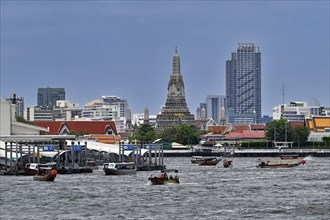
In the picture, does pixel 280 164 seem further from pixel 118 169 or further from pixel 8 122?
pixel 118 169

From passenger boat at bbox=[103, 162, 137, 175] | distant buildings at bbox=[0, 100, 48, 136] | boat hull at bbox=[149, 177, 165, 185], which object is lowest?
boat hull at bbox=[149, 177, 165, 185]

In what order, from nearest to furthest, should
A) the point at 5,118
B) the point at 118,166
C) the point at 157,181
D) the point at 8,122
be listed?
the point at 157,181 < the point at 118,166 < the point at 5,118 < the point at 8,122

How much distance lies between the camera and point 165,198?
96.4 meters

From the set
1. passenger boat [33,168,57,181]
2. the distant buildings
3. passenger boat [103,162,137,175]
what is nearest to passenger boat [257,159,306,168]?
passenger boat [103,162,137,175]

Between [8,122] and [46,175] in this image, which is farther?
[8,122]

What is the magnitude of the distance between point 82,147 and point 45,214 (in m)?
75.4

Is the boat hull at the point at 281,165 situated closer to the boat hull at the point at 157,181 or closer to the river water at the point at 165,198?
the river water at the point at 165,198

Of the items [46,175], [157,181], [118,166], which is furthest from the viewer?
[118,166]

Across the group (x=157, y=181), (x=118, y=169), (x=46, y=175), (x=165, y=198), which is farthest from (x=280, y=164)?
(x=165, y=198)

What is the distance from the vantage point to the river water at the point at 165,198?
270ft

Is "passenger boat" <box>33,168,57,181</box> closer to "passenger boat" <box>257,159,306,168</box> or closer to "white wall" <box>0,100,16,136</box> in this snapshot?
"passenger boat" <box>257,159,306,168</box>

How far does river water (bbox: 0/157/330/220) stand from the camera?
3246 inches

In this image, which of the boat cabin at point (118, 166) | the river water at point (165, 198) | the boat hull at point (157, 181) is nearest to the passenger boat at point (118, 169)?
the boat cabin at point (118, 166)

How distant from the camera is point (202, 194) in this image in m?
101
